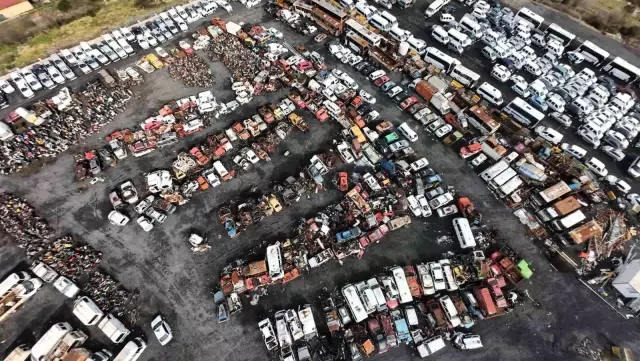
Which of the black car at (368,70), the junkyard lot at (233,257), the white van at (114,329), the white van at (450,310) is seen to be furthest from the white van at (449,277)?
the white van at (114,329)

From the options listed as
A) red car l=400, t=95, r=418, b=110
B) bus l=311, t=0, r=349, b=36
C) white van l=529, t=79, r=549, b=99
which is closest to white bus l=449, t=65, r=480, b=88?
white van l=529, t=79, r=549, b=99

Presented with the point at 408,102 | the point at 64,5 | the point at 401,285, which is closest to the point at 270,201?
the point at 401,285

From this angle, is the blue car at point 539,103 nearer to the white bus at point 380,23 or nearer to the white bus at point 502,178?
the white bus at point 502,178

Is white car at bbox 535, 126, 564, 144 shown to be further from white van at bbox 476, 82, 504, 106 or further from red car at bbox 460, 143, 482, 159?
red car at bbox 460, 143, 482, 159

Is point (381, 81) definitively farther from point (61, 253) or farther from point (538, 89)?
point (61, 253)

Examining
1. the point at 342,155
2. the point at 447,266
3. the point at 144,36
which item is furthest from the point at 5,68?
the point at 447,266

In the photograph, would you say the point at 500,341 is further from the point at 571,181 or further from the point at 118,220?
the point at 118,220
